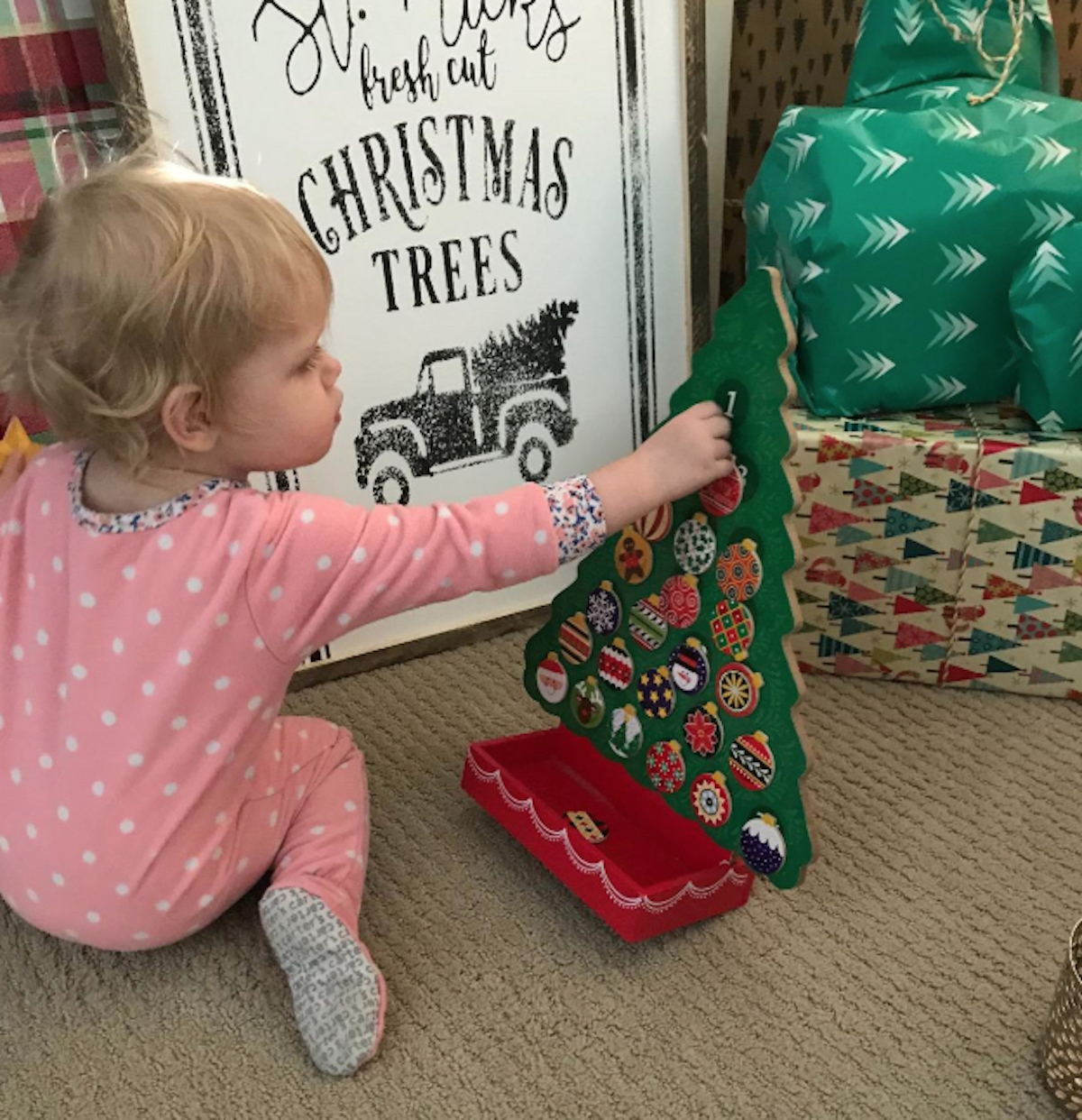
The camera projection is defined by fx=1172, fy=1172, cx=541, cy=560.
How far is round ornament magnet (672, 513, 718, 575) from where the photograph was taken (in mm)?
808

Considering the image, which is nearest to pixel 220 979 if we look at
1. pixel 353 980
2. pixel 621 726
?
pixel 353 980

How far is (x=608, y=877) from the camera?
0.82 meters

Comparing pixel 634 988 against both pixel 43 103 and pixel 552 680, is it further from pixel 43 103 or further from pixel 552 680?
pixel 43 103

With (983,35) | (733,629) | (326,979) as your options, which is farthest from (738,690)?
(983,35)

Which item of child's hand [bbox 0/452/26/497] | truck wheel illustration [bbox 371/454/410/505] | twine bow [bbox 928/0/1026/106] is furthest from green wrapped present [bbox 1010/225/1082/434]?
child's hand [bbox 0/452/26/497]

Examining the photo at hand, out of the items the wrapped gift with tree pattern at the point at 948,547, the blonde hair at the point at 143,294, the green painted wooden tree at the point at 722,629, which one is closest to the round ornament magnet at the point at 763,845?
the green painted wooden tree at the point at 722,629

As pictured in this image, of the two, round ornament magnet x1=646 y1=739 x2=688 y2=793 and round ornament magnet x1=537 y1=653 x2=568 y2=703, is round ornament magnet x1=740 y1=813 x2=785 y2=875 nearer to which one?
round ornament magnet x1=646 y1=739 x2=688 y2=793

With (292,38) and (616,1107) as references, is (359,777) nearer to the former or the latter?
(616,1107)

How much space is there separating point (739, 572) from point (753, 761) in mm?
131

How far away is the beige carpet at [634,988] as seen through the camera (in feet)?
2.42

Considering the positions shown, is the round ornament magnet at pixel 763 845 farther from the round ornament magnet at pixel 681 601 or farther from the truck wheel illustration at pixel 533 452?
the truck wheel illustration at pixel 533 452

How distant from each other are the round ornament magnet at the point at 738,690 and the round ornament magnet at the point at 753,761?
0.02m

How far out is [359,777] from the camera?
3.06 ft

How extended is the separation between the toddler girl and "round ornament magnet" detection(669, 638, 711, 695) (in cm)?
12
